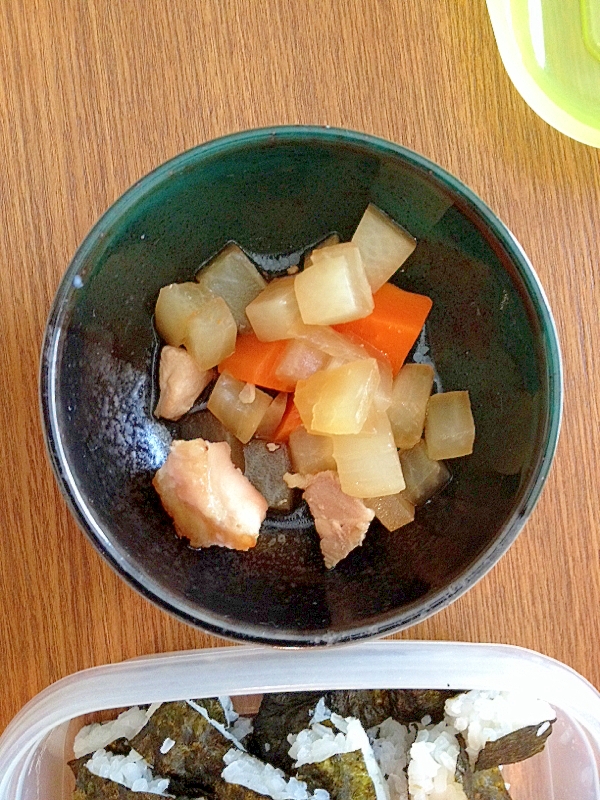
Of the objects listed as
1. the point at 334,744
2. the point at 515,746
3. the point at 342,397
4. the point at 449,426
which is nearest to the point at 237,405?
the point at 342,397

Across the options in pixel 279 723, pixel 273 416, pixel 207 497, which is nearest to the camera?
pixel 207 497

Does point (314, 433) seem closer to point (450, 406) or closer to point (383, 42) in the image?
point (450, 406)

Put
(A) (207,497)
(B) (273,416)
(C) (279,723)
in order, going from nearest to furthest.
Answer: (A) (207,497), (B) (273,416), (C) (279,723)

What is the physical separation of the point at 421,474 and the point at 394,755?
0.43 metres

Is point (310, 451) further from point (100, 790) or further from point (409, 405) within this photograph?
point (100, 790)

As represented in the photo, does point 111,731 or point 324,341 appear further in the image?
point 111,731

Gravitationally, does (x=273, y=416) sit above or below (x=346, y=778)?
above

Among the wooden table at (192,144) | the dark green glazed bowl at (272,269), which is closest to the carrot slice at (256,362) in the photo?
the dark green glazed bowl at (272,269)

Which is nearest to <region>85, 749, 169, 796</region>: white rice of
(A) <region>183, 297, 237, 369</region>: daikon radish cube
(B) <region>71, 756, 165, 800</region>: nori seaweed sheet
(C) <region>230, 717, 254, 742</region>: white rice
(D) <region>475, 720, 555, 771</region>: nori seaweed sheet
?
(B) <region>71, 756, 165, 800</region>: nori seaweed sheet

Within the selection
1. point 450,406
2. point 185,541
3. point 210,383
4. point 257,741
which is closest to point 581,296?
point 450,406

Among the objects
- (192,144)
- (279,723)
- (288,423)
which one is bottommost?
(279,723)

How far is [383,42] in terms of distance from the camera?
38.5 inches

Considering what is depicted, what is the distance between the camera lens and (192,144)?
3.17 ft

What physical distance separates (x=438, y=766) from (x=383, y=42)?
37.7 inches
